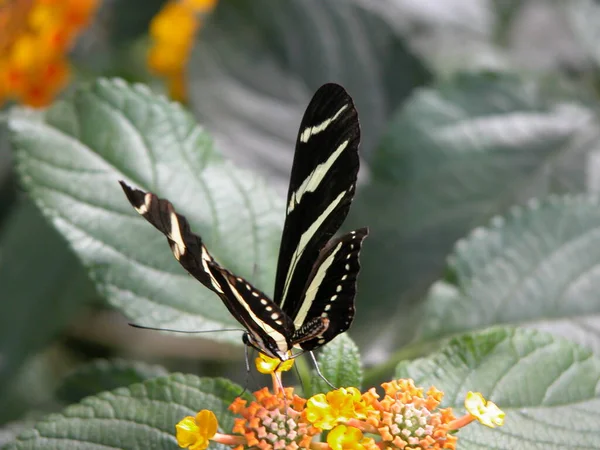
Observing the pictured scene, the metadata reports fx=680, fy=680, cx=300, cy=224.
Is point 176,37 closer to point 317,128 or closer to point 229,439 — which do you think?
point 317,128

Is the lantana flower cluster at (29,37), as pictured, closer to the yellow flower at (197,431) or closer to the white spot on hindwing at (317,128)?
the white spot on hindwing at (317,128)

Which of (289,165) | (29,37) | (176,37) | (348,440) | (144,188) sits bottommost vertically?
(348,440)

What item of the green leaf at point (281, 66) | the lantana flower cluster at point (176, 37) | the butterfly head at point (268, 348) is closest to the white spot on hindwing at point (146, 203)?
the butterfly head at point (268, 348)

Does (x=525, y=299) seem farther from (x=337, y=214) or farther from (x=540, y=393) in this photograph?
(x=337, y=214)

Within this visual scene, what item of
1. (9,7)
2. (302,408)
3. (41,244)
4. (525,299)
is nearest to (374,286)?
(525,299)

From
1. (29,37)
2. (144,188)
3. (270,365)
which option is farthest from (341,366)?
(29,37)
